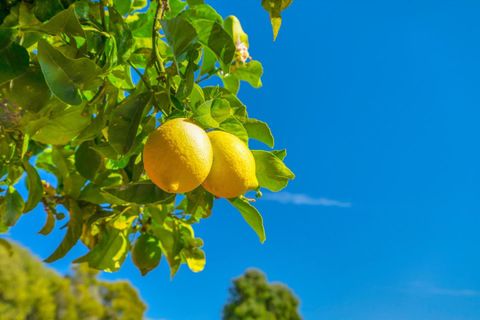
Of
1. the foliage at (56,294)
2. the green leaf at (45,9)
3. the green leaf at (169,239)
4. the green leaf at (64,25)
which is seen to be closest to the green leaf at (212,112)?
the green leaf at (64,25)

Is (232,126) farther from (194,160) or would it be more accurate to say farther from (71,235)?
(71,235)

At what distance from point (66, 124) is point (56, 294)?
1212cm

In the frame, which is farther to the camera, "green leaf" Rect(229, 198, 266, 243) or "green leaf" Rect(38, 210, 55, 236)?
"green leaf" Rect(38, 210, 55, 236)

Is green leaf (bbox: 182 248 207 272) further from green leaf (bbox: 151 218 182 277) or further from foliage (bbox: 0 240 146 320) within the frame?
foliage (bbox: 0 240 146 320)

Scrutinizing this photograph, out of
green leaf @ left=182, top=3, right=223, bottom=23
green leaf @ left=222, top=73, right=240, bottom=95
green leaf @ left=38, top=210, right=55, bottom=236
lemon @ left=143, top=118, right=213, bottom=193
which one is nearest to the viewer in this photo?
lemon @ left=143, top=118, right=213, bottom=193

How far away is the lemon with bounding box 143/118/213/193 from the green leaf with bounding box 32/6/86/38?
22cm

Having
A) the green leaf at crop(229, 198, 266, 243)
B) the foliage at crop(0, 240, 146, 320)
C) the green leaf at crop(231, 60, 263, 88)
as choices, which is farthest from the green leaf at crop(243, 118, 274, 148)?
the foliage at crop(0, 240, 146, 320)

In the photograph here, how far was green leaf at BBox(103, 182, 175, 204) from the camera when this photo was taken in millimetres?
875

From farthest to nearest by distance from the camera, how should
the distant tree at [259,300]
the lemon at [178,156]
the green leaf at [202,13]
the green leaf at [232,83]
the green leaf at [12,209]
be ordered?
1. the distant tree at [259,300]
2. the green leaf at [12,209]
3. the green leaf at [232,83]
4. the green leaf at [202,13]
5. the lemon at [178,156]

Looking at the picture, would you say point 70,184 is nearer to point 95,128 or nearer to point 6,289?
point 95,128

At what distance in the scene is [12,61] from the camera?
816 millimetres

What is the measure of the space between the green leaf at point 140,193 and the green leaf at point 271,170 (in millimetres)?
163

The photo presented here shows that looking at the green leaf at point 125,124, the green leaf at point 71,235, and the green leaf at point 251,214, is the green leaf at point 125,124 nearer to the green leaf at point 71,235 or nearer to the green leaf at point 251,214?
the green leaf at point 251,214

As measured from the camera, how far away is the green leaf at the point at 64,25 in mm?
812
